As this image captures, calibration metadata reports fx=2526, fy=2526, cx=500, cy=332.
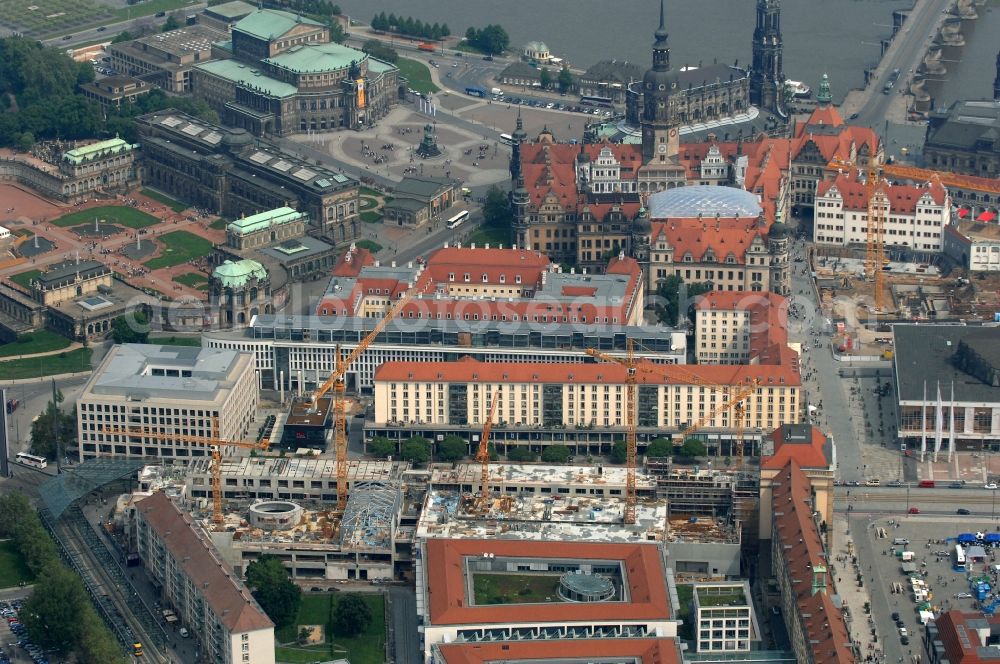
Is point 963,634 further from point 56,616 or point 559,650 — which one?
point 56,616

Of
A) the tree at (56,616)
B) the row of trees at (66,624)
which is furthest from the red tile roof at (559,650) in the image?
the tree at (56,616)

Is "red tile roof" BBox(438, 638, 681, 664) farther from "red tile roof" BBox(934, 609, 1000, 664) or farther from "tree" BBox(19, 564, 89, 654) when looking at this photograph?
"tree" BBox(19, 564, 89, 654)

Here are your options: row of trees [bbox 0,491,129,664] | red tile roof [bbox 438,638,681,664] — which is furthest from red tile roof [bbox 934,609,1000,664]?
row of trees [bbox 0,491,129,664]

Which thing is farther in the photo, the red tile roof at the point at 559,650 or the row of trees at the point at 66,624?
the row of trees at the point at 66,624

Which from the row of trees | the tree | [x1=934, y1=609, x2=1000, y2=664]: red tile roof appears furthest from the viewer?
the tree

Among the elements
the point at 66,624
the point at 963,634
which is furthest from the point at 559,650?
the point at 66,624

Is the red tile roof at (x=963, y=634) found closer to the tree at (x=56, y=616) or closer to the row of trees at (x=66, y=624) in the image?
the row of trees at (x=66, y=624)

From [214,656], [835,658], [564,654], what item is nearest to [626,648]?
[564,654]

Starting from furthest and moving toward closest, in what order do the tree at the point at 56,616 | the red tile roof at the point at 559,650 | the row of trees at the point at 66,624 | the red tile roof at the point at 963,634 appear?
1. the tree at the point at 56,616
2. the row of trees at the point at 66,624
3. the red tile roof at the point at 559,650
4. the red tile roof at the point at 963,634
